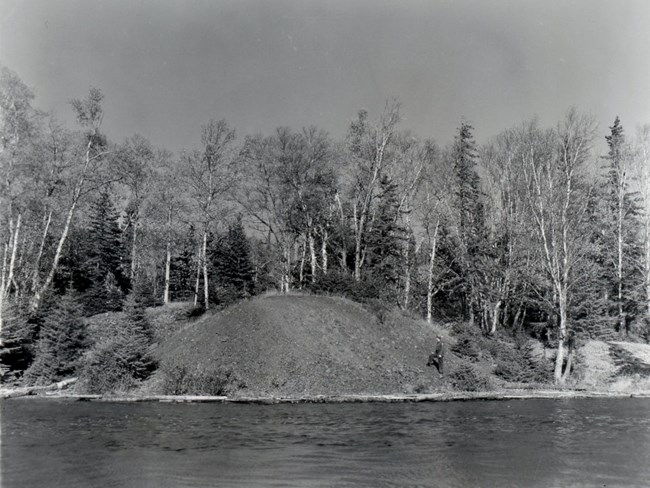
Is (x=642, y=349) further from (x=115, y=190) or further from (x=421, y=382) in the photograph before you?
(x=115, y=190)

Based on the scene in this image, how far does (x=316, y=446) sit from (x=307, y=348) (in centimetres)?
1228

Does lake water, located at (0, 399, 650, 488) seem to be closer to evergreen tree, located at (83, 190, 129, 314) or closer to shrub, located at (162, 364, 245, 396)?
shrub, located at (162, 364, 245, 396)

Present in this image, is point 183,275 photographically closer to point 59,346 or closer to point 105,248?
point 105,248

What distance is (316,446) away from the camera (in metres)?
12.8

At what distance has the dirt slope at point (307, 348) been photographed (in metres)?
23.2

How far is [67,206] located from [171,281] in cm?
1334

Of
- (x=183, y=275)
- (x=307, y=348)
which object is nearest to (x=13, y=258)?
(x=307, y=348)

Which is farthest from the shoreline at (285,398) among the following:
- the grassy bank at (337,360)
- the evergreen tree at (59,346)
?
the evergreen tree at (59,346)

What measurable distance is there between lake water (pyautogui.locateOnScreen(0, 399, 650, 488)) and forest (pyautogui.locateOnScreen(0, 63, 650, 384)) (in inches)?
488

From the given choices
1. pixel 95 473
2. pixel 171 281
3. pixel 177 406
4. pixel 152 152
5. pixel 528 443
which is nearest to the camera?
pixel 95 473

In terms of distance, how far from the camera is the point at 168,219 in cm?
3825

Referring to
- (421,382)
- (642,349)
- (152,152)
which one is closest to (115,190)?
(152,152)

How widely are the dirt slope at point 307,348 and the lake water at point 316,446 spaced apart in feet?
10.2

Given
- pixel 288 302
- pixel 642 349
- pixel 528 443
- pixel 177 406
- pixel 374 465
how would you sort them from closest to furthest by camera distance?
pixel 374 465 → pixel 528 443 → pixel 177 406 → pixel 288 302 → pixel 642 349
